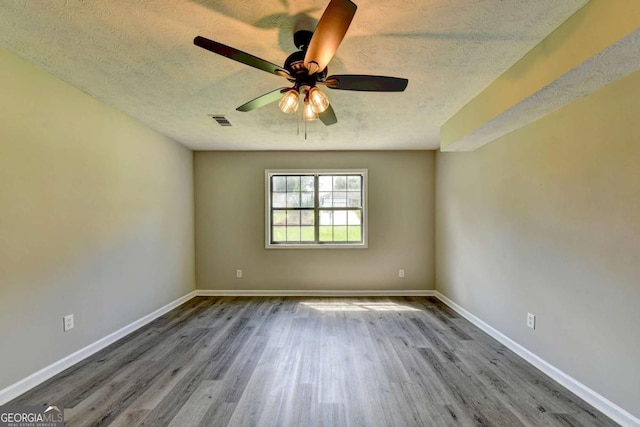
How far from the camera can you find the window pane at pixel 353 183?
14.9ft

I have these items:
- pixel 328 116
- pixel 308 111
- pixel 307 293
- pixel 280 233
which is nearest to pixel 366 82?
pixel 308 111

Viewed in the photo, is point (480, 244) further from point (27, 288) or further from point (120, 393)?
point (27, 288)

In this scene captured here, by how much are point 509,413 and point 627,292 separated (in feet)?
3.56

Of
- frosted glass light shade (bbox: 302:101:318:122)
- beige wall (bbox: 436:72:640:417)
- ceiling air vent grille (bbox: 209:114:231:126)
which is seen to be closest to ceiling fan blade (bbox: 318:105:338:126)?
frosted glass light shade (bbox: 302:101:318:122)

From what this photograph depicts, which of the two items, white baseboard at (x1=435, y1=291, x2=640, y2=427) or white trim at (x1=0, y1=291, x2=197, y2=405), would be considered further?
white trim at (x1=0, y1=291, x2=197, y2=405)

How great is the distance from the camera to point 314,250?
4.44 m

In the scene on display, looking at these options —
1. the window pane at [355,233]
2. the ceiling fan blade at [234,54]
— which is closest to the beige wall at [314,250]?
the window pane at [355,233]

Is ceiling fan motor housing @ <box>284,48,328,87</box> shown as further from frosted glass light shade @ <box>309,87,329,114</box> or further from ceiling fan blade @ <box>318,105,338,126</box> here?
ceiling fan blade @ <box>318,105,338,126</box>

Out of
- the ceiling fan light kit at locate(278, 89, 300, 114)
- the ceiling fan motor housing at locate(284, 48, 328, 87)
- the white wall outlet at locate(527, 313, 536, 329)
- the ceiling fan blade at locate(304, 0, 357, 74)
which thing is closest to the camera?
the ceiling fan blade at locate(304, 0, 357, 74)

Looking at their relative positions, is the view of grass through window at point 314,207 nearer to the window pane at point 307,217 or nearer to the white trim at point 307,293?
the window pane at point 307,217

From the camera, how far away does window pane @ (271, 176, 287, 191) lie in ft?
14.9

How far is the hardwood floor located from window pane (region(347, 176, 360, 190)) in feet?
7.25

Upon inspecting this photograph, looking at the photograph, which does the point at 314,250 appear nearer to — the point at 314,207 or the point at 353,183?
the point at 314,207

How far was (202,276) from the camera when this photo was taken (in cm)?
443
